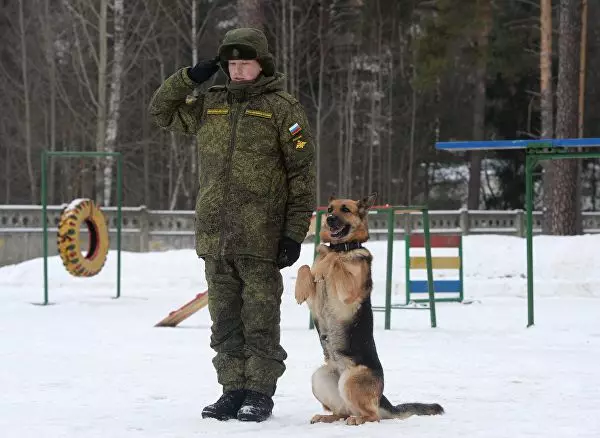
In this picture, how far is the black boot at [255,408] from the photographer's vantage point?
20.7 feet

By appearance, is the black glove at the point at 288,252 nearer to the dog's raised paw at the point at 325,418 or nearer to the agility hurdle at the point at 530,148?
the dog's raised paw at the point at 325,418

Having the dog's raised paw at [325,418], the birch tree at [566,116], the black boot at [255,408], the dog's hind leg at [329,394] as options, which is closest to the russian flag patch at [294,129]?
the dog's hind leg at [329,394]

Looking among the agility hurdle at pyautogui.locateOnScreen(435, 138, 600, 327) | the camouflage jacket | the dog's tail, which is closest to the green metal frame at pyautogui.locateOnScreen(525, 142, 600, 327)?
the agility hurdle at pyautogui.locateOnScreen(435, 138, 600, 327)

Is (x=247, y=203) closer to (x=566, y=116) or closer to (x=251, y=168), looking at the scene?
(x=251, y=168)

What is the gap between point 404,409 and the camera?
646 cm

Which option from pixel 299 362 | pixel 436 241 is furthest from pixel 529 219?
pixel 299 362

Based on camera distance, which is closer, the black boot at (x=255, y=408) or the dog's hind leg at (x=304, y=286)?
the black boot at (x=255, y=408)

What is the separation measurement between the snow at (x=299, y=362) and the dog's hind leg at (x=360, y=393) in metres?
0.09

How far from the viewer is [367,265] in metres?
6.58

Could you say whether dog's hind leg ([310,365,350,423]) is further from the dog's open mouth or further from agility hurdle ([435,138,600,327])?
agility hurdle ([435,138,600,327])

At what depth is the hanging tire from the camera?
15758 mm

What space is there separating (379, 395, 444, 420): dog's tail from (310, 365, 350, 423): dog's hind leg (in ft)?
0.69

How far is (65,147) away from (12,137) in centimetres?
184

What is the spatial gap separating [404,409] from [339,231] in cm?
110
